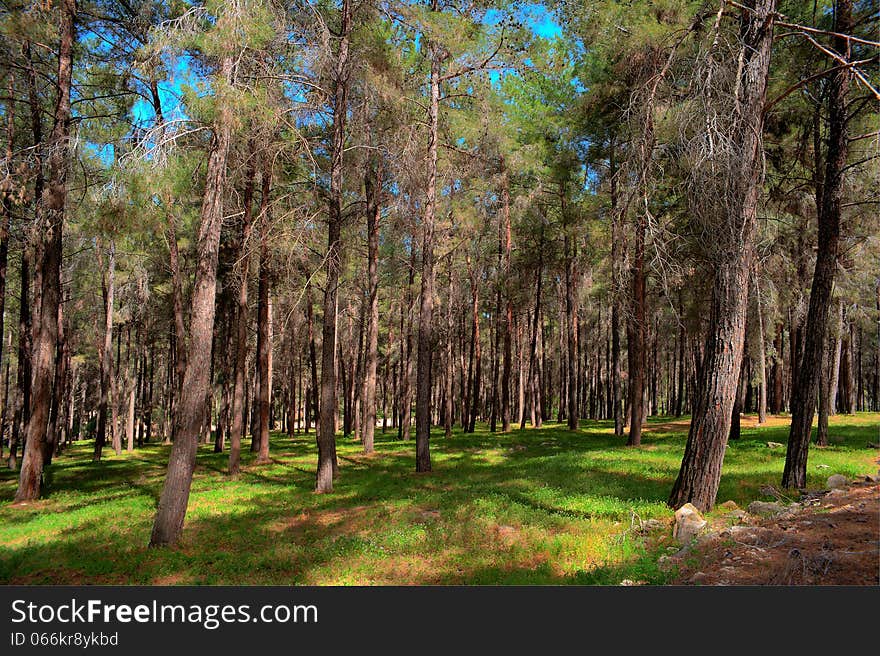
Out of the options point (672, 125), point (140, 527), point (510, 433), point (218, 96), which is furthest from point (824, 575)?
point (510, 433)

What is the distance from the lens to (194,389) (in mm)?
7773

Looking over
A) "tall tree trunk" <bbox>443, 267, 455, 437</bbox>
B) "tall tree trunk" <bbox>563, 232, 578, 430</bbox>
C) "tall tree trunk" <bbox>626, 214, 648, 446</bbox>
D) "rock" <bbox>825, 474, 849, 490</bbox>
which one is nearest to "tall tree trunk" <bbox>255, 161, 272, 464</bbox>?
"tall tree trunk" <bbox>443, 267, 455, 437</bbox>

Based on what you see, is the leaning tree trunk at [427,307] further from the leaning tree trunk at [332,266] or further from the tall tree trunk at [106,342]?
the tall tree trunk at [106,342]

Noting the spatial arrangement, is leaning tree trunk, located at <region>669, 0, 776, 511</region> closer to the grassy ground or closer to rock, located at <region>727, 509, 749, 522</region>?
rock, located at <region>727, 509, 749, 522</region>

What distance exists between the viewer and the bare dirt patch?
4.22 metres

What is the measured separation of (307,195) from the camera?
39.8 feet

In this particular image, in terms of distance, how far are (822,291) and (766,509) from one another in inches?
159

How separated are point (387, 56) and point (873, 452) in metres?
15.7

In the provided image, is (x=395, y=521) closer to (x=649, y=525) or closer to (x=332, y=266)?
(x=649, y=525)

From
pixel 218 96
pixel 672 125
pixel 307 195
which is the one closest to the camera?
pixel 672 125

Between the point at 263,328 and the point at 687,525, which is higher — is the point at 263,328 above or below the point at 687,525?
above

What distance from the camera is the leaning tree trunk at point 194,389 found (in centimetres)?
765

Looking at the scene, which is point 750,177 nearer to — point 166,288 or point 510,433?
point 510,433


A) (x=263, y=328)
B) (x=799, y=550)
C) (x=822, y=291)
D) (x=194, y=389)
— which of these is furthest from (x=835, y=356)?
(x=194, y=389)
